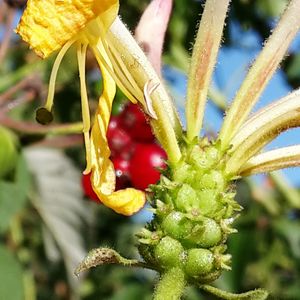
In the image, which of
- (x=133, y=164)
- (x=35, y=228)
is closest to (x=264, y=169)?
(x=133, y=164)

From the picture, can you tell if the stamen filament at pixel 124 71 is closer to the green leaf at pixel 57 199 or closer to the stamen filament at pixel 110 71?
the stamen filament at pixel 110 71

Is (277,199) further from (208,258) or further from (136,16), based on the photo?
(208,258)

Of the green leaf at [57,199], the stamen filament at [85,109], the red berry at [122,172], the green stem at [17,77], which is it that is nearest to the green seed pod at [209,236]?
the stamen filament at [85,109]

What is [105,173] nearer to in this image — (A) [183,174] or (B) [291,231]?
(A) [183,174]

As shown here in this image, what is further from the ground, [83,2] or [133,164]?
[133,164]

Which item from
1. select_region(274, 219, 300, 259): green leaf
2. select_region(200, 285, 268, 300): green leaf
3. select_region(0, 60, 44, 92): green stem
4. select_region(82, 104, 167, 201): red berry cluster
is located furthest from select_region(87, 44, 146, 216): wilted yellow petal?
select_region(274, 219, 300, 259): green leaf

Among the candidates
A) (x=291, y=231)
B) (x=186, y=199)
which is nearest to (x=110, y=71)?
(x=186, y=199)

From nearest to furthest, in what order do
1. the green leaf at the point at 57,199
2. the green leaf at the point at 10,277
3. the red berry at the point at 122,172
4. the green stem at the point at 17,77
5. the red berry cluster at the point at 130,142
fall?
the red berry at the point at 122,172 → the red berry cluster at the point at 130,142 → the green leaf at the point at 10,277 → the green stem at the point at 17,77 → the green leaf at the point at 57,199
